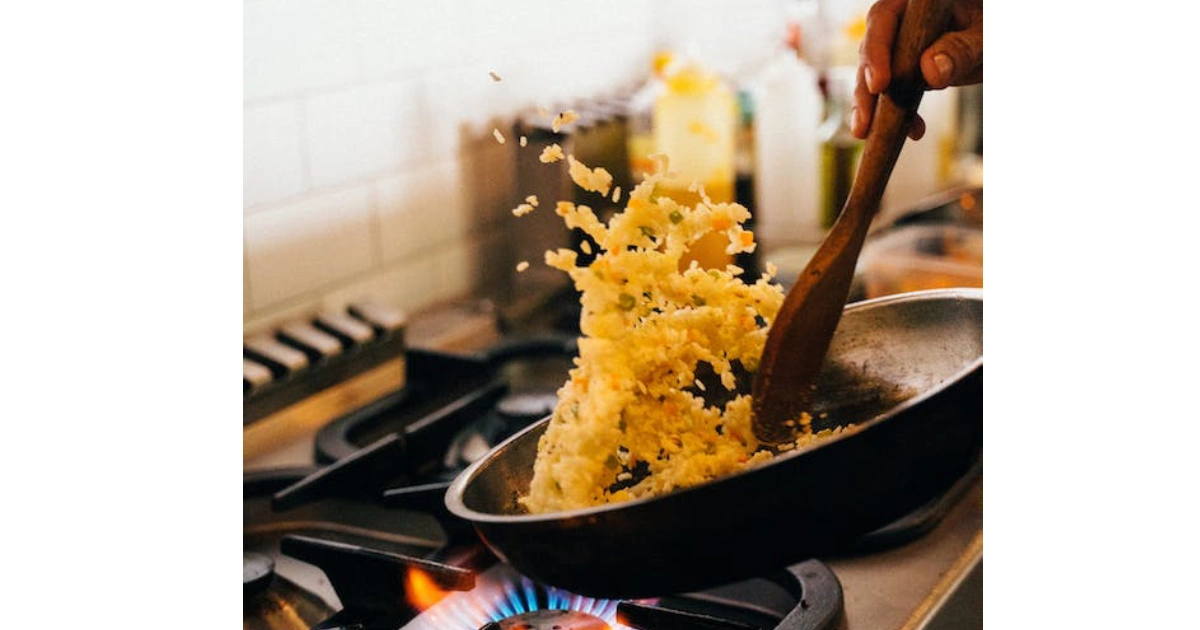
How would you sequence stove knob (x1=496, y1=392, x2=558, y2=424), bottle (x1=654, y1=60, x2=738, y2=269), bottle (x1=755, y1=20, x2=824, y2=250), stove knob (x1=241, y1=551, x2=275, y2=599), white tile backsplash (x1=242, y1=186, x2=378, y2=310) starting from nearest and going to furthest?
stove knob (x1=241, y1=551, x2=275, y2=599) < stove knob (x1=496, y1=392, x2=558, y2=424) < white tile backsplash (x1=242, y1=186, x2=378, y2=310) < bottle (x1=654, y1=60, x2=738, y2=269) < bottle (x1=755, y1=20, x2=824, y2=250)

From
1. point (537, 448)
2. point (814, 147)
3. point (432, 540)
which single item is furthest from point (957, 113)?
point (537, 448)

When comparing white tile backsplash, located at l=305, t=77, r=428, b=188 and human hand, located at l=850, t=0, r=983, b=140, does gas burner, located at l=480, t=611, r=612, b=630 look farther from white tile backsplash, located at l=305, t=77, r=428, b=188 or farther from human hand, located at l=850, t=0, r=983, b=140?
white tile backsplash, located at l=305, t=77, r=428, b=188

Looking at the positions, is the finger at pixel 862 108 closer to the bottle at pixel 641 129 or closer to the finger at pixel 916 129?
the finger at pixel 916 129

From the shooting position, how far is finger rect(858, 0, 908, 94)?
0.62 m

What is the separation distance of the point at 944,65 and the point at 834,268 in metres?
0.11

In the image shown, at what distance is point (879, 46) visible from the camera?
2.05 ft

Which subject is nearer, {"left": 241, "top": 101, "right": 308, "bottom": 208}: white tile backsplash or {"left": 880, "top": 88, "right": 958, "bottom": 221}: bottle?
{"left": 241, "top": 101, "right": 308, "bottom": 208}: white tile backsplash

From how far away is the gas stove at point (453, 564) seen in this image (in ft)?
2.33

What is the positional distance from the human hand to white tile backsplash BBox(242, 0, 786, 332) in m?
0.60

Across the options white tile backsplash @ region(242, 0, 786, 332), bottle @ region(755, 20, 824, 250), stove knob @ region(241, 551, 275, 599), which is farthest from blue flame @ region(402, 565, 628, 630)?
bottle @ region(755, 20, 824, 250)

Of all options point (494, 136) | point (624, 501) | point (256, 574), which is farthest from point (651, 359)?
point (494, 136)

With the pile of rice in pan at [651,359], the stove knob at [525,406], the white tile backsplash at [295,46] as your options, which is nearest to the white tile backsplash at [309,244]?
the white tile backsplash at [295,46]

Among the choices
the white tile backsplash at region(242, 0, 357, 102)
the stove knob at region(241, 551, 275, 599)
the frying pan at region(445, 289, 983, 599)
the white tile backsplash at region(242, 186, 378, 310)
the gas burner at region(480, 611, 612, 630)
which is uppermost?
the white tile backsplash at region(242, 0, 357, 102)
